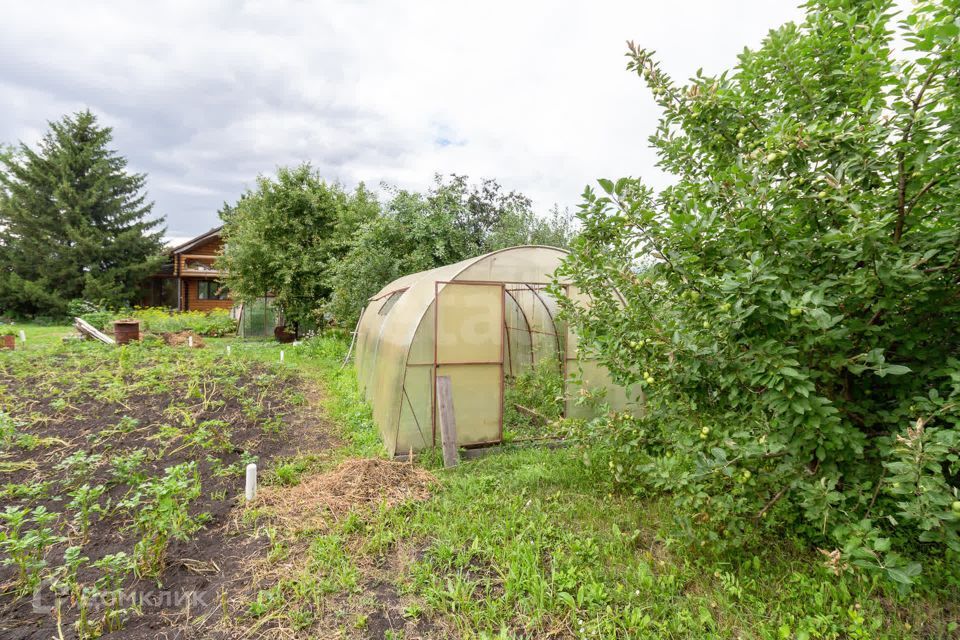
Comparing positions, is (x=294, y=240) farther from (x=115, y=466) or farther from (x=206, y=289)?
(x=206, y=289)

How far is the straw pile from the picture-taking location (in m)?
4.02

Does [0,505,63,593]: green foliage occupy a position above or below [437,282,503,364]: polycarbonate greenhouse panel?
below

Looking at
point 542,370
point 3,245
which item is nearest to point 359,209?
point 542,370

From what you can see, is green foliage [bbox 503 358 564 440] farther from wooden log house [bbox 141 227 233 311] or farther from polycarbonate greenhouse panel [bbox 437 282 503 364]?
wooden log house [bbox 141 227 233 311]

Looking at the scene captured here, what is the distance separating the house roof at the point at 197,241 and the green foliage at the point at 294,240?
10.4 meters

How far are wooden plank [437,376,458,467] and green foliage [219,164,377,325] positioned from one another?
11736 mm

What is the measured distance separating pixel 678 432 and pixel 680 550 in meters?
0.89

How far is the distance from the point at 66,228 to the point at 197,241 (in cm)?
563

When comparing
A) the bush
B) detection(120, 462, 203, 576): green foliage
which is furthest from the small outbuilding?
the bush

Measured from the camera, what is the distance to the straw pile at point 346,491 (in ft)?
13.2

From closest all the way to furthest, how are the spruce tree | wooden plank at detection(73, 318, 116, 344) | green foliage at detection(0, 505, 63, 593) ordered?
green foliage at detection(0, 505, 63, 593) → wooden plank at detection(73, 318, 116, 344) → the spruce tree

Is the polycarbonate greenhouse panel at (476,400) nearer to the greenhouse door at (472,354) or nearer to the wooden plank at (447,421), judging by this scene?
the greenhouse door at (472,354)

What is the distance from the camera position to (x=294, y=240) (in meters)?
16.7

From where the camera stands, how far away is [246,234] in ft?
54.6
